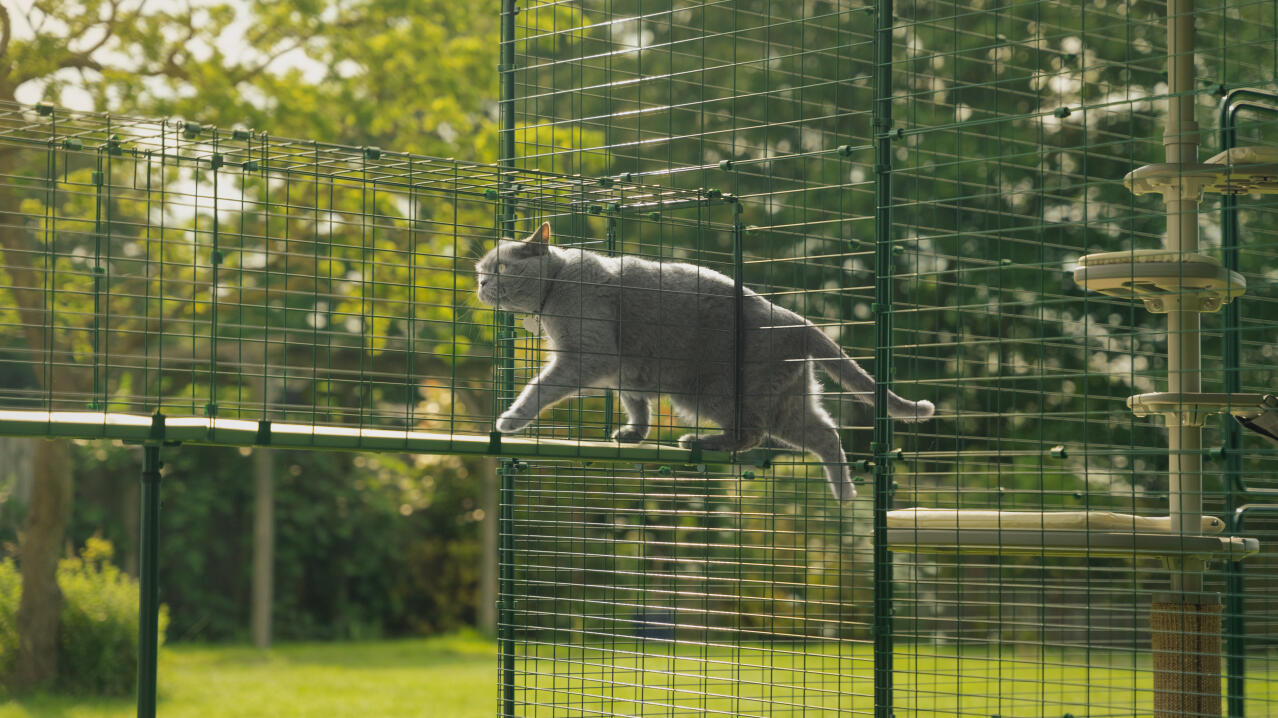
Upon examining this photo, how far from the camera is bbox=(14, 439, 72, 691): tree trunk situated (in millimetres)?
8086

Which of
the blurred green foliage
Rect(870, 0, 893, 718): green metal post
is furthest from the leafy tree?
Rect(870, 0, 893, 718): green metal post

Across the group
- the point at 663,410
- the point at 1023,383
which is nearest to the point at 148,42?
the point at 663,410

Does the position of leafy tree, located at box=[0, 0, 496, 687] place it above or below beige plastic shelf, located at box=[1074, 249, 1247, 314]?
above

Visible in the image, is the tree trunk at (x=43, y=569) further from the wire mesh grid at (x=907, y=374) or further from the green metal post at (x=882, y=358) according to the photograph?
the green metal post at (x=882, y=358)

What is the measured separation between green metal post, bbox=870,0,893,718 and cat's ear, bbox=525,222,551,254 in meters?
1.05

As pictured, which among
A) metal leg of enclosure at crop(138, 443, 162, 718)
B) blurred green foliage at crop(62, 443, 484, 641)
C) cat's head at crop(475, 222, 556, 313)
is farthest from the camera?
blurred green foliage at crop(62, 443, 484, 641)

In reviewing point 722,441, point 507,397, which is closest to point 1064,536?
point 722,441

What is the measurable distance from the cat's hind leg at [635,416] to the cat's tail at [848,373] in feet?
1.94

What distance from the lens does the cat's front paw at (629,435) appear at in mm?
3959

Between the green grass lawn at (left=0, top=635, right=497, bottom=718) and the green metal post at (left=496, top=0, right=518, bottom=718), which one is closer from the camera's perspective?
the green metal post at (left=496, top=0, right=518, bottom=718)

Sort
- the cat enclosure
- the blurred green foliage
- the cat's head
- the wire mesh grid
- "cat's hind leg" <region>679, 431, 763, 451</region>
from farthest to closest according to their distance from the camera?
the blurred green foliage
"cat's hind leg" <region>679, 431, 763, 451</region>
the cat's head
the wire mesh grid
the cat enclosure

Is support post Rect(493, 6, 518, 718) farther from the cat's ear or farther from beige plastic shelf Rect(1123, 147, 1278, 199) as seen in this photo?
beige plastic shelf Rect(1123, 147, 1278, 199)

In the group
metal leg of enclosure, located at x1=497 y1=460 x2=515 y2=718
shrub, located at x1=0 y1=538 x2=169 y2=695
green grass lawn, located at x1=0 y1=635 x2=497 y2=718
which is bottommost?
green grass lawn, located at x1=0 y1=635 x2=497 y2=718

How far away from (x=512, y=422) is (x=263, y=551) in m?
7.54
